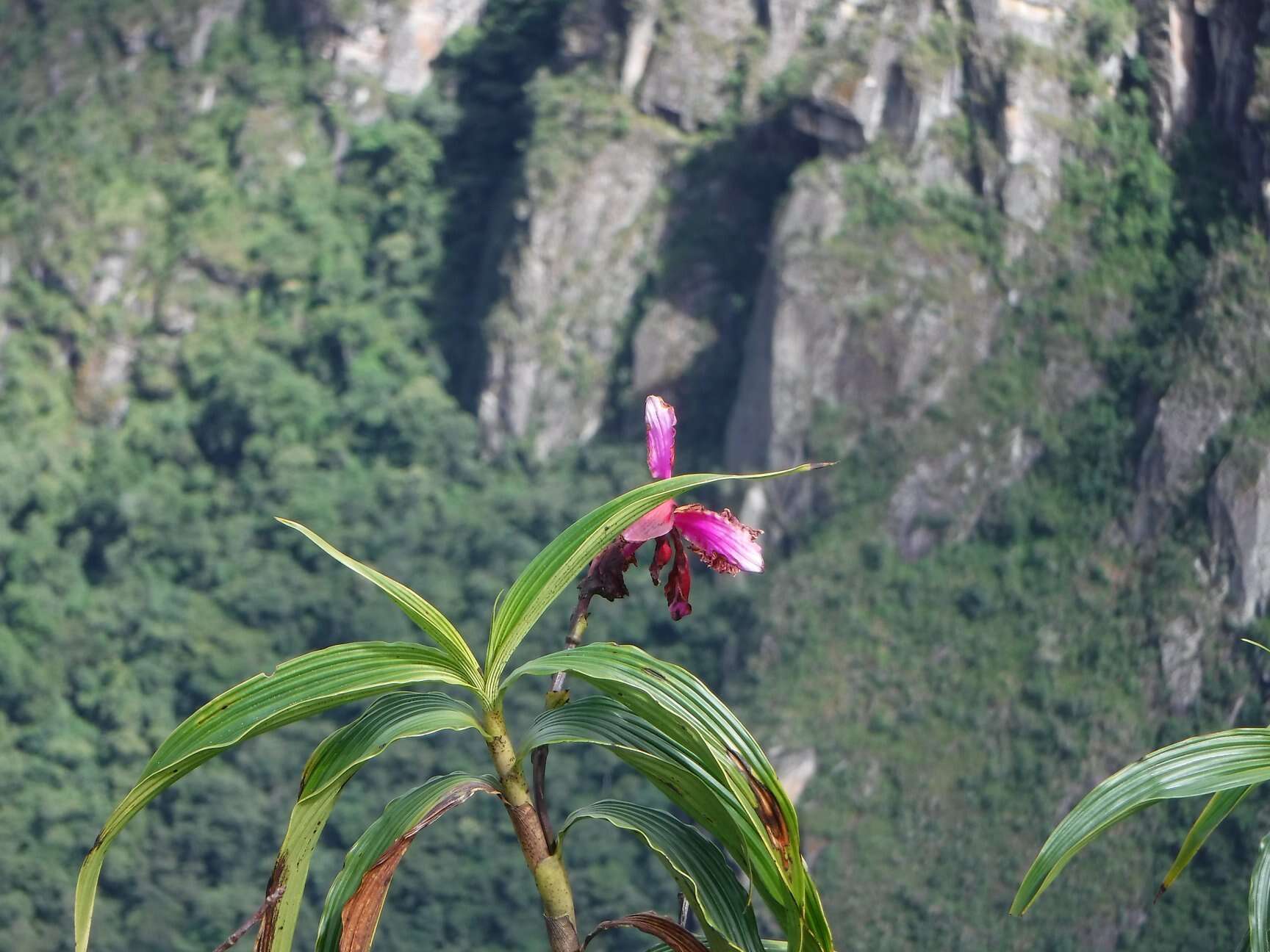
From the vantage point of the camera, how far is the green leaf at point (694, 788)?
851 millimetres

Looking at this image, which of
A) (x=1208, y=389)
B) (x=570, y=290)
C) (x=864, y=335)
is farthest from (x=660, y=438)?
(x=570, y=290)

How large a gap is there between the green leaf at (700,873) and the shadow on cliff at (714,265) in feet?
63.7

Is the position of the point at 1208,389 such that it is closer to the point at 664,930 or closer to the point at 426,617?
the point at 664,930

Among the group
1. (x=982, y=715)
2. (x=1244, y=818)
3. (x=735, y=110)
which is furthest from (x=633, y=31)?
(x=1244, y=818)

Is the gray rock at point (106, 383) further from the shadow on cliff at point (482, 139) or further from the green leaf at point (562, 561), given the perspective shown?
the green leaf at point (562, 561)

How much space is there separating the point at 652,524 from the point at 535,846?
20 cm

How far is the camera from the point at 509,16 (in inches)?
976

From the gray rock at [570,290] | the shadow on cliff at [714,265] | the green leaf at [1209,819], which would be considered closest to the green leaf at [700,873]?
the green leaf at [1209,819]

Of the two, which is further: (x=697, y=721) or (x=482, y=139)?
(x=482, y=139)

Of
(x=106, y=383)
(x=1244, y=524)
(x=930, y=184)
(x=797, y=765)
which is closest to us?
(x=1244, y=524)

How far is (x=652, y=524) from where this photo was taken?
947 mm

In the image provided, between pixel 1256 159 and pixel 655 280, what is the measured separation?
7.83 m

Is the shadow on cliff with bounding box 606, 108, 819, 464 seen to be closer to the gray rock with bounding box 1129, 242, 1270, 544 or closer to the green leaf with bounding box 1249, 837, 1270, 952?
the gray rock with bounding box 1129, 242, 1270, 544

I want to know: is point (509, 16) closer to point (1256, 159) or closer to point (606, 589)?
point (1256, 159)
